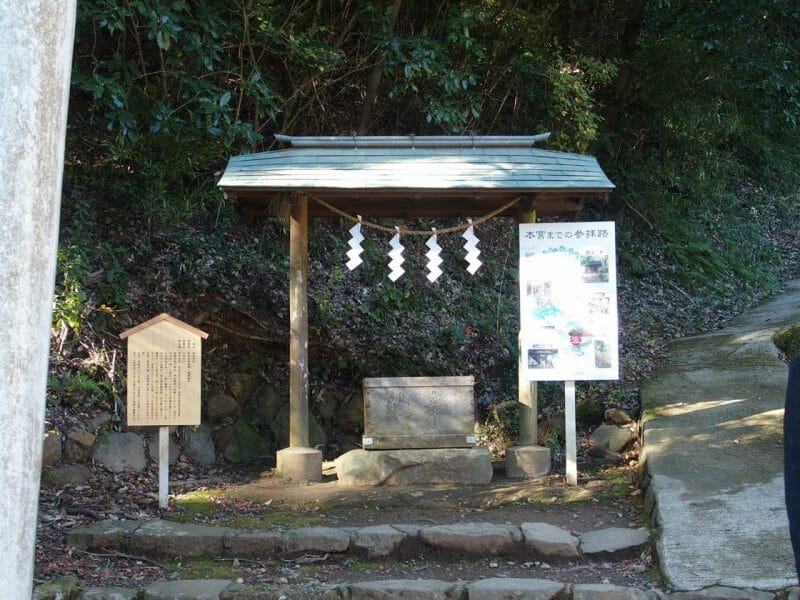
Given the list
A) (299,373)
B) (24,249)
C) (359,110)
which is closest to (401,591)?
(299,373)

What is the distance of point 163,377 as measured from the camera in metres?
6.08

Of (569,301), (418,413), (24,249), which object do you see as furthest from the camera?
(418,413)

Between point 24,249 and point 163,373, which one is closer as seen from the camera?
point 24,249

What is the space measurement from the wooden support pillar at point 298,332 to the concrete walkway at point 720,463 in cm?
294

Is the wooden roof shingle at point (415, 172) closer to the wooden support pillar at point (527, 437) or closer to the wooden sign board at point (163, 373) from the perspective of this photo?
the wooden support pillar at point (527, 437)

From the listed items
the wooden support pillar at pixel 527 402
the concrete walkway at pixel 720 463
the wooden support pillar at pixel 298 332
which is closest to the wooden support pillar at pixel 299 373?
the wooden support pillar at pixel 298 332

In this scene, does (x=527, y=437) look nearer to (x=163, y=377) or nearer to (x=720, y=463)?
A: (x=720, y=463)

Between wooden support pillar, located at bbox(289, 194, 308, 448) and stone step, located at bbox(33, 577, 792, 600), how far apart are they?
2.41m

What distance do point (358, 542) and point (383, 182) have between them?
2.92 meters

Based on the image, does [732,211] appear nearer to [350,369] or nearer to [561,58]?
[561,58]

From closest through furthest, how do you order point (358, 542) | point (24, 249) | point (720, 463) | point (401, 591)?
point (24, 249)
point (401, 591)
point (358, 542)
point (720, 463)

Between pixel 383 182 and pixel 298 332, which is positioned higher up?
pixel 383 182

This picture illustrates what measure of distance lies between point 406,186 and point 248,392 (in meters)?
3.18

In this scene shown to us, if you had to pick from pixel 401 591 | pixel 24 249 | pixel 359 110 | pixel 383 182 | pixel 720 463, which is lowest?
pixel 401 591
